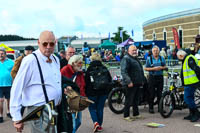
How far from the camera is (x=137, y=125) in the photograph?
676cm

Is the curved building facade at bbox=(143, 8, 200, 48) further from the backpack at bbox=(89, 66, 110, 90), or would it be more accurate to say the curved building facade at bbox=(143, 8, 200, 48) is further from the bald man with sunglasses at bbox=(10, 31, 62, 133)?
the bald man with sunglasses at bbox=(10, 31, 62, 133)

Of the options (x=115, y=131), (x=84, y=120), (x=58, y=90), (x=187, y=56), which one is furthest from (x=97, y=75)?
(x=58, y=90)

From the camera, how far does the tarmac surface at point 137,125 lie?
6285 millimetres

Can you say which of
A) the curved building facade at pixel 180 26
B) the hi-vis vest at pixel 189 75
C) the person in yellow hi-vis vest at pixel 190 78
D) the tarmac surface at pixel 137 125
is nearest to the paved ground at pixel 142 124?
the tarmac surface at pixel 137 125

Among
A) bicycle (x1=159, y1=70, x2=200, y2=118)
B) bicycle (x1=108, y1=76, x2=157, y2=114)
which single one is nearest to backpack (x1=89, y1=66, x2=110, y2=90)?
bicycle (x1=108, y1=76, x2=157, y2=114)

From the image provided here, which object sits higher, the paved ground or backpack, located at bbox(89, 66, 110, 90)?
backpack, located at bbox(89, 66, 110, 90)

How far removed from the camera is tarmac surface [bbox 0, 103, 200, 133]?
6285mm

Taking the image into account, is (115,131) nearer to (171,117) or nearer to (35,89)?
(171,117)

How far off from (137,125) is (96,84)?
1.60 metres

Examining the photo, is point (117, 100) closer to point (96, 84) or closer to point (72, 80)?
point (96, 84)

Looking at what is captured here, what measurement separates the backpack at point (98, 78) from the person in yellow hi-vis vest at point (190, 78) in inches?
85.6

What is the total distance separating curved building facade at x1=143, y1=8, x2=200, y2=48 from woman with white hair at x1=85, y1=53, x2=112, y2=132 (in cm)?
6026

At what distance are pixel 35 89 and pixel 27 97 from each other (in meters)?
0.13

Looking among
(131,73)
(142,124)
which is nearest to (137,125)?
(142,124)
